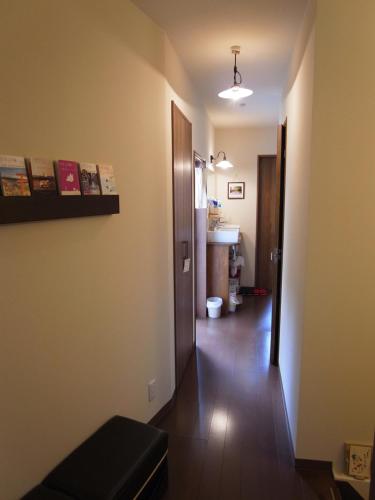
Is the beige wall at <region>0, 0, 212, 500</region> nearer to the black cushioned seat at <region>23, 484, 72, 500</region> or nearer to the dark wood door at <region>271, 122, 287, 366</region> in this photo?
the black cushioned seat at <region>23, 484, 72, 500</region>

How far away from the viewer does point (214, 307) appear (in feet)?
14.6

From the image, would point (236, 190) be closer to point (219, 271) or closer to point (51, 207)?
point (219, 271)

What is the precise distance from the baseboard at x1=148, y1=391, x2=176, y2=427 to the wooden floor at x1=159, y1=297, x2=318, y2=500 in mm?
38

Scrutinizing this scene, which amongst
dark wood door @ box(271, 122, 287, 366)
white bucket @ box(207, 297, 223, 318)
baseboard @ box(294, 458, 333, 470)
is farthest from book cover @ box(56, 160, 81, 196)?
white bucket @ box(207, 297, 223, 318)

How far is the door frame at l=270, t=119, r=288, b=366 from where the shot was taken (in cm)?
305

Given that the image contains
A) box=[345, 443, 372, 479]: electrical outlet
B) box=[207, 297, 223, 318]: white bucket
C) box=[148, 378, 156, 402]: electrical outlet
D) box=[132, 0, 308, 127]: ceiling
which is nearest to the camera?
box=[345, 443, 372, 479]: electrical outlet

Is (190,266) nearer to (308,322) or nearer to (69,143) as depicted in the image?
(308,322)

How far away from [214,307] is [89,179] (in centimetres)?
313

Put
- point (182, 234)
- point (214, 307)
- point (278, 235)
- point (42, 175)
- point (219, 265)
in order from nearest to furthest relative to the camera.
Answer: point (42, 175), point (182, 234), point (278, 235), point (214, 307), point (219, 265)

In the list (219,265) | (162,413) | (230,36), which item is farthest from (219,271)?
(230,36)

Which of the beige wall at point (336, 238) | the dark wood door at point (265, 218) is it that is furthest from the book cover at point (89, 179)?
the dark wood door at point (265, 218)

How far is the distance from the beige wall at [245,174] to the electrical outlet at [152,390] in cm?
373

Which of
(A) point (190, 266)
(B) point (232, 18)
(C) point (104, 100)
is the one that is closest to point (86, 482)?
(C) point (104, 100)

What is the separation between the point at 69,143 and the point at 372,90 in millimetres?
1402
